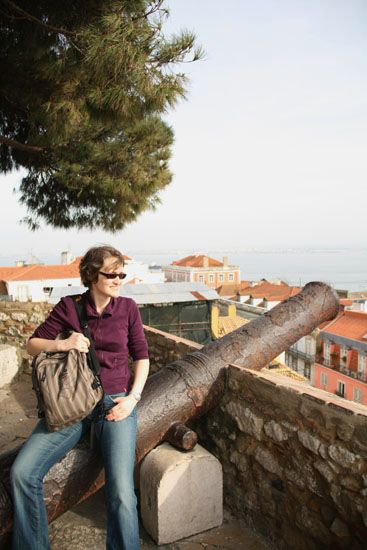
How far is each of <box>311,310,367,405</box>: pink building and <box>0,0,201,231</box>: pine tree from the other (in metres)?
31.1

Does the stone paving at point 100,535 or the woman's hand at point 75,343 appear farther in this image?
the stone paving at point 100,535

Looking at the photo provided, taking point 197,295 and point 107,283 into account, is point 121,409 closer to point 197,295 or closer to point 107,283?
point 107,283

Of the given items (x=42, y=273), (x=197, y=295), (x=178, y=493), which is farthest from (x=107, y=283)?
(x=42, y=273)

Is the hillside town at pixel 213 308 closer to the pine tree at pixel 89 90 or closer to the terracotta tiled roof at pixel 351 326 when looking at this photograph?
the terracotta tiled roof at pixel 351 326

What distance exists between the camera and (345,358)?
35594 mm

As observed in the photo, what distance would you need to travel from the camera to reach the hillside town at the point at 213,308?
1023cm

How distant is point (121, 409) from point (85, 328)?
453 millimetres

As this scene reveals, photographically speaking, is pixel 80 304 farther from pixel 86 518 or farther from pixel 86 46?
pixel 86 46

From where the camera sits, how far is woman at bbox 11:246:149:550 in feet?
6.71

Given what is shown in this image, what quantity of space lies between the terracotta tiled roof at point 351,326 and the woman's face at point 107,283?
1371 inches

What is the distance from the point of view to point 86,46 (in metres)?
4.18

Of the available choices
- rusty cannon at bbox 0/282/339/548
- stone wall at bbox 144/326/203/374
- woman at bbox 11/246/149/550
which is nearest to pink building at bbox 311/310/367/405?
stone wall at bbox 144/326/203/374

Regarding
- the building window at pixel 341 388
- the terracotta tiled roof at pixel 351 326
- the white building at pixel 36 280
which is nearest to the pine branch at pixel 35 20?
the terracotta tiled roof at pixel 351 326

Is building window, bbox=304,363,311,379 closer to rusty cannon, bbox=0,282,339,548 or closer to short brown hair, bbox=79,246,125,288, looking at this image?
rusty cannon, bbox=0,282,339,548
